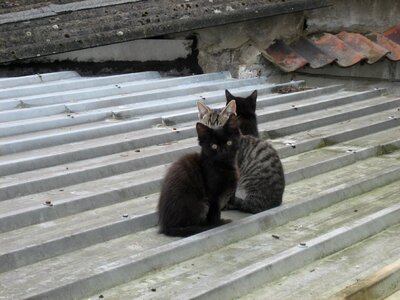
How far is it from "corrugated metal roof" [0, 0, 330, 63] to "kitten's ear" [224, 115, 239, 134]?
196 cm

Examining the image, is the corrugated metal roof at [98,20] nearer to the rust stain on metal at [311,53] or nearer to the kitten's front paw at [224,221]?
the rust stain on metal at [311,53]

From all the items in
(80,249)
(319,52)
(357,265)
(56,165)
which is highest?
(319,52)

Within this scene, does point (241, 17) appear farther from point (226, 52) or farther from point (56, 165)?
point (56, 165)

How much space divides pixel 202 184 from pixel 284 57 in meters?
3.35

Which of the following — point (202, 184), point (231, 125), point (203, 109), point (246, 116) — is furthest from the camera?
point (246, 116)

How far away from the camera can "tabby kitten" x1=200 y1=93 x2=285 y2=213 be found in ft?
13.2

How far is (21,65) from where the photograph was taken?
18.2 feet

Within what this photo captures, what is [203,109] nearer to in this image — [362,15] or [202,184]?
[202,184]

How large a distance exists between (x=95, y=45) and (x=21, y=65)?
0.68 metres

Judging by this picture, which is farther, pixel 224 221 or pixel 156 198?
pixel 156 198

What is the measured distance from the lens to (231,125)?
381 cm

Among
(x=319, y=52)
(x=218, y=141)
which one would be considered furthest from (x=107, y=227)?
(x=319, y=52)

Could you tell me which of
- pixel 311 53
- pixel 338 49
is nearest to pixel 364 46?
pixel 338 49

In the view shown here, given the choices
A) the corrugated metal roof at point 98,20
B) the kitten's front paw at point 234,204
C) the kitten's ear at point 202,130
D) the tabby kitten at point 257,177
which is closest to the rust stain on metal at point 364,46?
the corrugated metal roof at point 98,20
